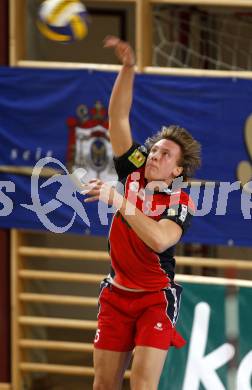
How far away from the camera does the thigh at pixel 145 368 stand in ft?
15.9

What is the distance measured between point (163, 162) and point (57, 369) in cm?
314

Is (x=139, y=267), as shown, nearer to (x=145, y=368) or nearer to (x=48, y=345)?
(x=145, y=368)

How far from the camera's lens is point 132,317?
5008 mm

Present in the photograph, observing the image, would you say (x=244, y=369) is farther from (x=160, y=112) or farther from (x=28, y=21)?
(x=28, y=21)

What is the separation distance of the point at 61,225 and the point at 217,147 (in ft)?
4.48

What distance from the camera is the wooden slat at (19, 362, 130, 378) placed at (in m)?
7.46

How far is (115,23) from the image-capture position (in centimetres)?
965

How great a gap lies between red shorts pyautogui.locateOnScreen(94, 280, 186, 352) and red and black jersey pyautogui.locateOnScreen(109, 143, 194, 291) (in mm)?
58

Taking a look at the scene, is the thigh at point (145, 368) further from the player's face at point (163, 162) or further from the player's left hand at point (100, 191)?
the player's left hand at point (100, 191)

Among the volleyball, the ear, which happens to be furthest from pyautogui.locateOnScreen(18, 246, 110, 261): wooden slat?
the ear

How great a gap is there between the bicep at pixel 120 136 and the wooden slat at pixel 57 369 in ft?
9.47

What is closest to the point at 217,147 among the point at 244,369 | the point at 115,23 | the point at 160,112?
the point at 160,112

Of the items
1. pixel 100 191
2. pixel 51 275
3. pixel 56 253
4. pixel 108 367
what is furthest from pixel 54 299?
pixel 100 191

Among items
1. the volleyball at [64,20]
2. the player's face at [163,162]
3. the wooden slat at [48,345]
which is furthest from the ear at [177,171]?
the wooden slat at [48,345]
